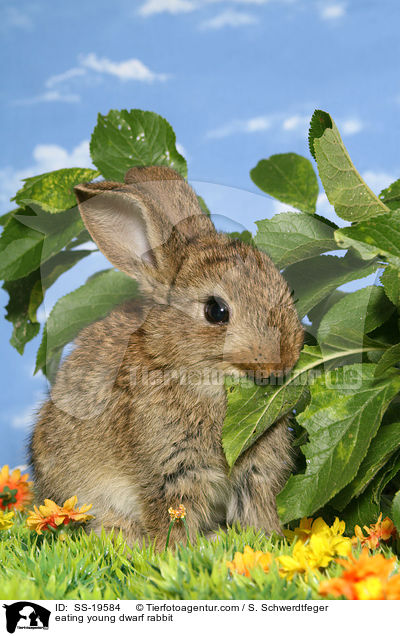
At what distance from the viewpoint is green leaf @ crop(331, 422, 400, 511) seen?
7.59 ft

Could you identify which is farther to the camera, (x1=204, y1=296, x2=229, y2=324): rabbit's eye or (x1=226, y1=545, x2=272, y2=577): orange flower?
(x1=204, y1=296, x2=229, y2=324): rabbit's eye

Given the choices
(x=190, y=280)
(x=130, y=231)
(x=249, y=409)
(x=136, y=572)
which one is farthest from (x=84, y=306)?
(x=136, y=572)

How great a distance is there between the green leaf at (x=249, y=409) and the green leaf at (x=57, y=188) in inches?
51.1

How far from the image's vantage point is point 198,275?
238cm

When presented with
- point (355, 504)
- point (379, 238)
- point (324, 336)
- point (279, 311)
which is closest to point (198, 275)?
point (279, 311)

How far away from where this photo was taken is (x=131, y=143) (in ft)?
9.74

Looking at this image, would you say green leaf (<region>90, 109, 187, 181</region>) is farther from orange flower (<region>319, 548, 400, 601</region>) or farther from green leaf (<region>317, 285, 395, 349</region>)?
orange flower (<region>319, 548, 400, 601</region>)

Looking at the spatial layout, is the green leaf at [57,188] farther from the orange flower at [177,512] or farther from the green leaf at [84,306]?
the orange flower at [177,512]

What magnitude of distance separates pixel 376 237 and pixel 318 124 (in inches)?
21.6

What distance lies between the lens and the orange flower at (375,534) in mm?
2359

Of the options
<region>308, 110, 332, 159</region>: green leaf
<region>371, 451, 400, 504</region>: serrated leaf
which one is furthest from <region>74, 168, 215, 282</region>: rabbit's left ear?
<region>371, 451, 400, 504</region>: serrated leaf
